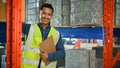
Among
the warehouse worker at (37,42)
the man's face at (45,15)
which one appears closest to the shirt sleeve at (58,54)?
the warehouse worker at (37,42)

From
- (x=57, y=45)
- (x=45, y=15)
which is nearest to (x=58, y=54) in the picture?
(x=57, y=45)

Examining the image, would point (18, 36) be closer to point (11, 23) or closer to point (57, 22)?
point (11, 23)

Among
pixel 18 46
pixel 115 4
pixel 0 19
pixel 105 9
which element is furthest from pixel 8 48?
pixel 115 4

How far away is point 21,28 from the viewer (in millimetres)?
4055

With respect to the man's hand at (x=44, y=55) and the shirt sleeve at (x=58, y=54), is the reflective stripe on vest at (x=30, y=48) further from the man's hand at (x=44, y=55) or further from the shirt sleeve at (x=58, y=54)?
the shirt sleeve at (x=58, y=54)

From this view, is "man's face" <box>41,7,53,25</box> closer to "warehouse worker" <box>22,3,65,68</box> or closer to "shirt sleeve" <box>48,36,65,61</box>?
"warehouse worker" <box>22,3,65,68</box>

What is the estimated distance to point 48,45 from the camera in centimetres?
423

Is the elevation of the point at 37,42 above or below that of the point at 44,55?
above

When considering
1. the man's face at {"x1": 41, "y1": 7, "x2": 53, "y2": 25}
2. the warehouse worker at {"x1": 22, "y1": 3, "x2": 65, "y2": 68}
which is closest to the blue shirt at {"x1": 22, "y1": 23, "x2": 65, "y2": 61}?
the warehouse worker at {"x1": 22, "y1": 3, "x2": 65, "y2": 68}

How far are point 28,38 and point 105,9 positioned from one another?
2235 mm

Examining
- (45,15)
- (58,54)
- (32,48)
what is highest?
(45,15)

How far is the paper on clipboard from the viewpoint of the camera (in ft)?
13.7

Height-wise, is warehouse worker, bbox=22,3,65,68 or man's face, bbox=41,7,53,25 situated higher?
man's face, bbox=41,7,53,25

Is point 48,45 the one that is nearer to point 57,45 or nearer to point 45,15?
point 57,45
